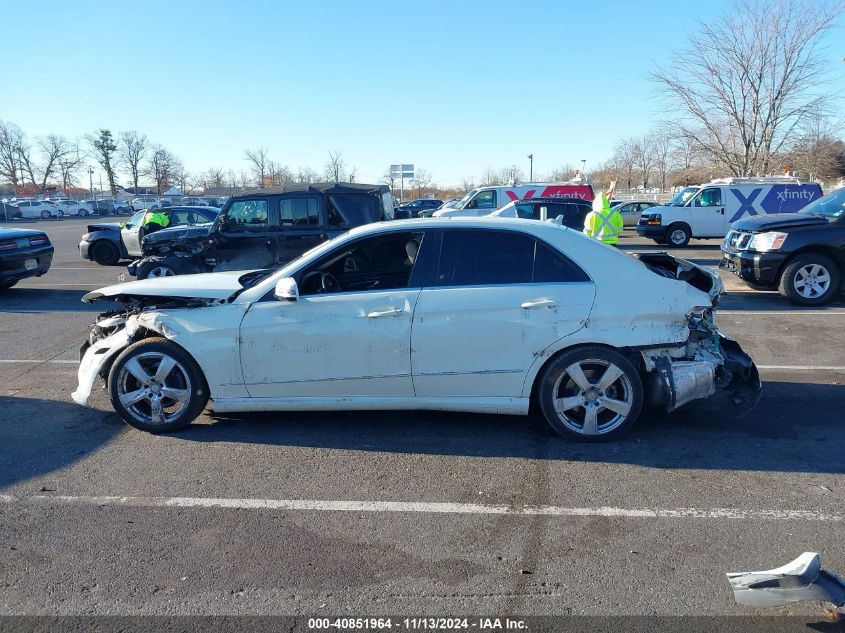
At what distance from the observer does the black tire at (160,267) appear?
36.7 ft

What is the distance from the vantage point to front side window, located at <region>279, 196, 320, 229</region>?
33.7ft

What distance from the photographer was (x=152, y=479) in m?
4.18

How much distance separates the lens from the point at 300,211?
10.3 metres

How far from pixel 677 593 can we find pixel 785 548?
762mm

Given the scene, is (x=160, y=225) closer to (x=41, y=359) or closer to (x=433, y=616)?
(x=41, y=359)

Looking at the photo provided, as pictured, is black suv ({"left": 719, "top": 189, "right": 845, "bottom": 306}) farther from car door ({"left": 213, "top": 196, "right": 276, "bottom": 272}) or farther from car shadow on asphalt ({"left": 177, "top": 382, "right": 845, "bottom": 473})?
car door ({"left": 213, "top": 196, "right": 276, "bottom": 272})

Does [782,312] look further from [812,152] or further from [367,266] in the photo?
[812,152]

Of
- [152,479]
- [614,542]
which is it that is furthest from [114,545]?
[614,542]

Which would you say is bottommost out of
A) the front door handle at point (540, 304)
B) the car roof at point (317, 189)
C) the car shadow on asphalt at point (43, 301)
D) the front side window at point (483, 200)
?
the car shadow on asphalt at point (43, 301)

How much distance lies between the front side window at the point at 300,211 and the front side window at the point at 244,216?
1.42 ft

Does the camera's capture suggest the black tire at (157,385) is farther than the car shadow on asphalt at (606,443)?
Yes

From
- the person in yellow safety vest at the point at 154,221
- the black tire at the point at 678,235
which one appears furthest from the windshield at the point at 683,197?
the person in yellow safety vest at the point at 154,221

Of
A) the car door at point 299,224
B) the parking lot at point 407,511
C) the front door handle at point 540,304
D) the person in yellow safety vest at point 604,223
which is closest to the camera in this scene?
the parking lot at point 407,511

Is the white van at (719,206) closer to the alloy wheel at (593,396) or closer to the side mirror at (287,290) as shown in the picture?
the alloy wheel at (593,396)
